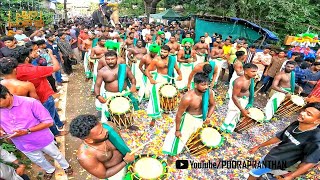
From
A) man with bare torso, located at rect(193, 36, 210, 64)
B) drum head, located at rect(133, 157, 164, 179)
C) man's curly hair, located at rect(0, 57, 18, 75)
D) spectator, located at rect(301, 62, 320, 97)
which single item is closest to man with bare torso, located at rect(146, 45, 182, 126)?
drum head, located at rect(133, 157, 164, 179)

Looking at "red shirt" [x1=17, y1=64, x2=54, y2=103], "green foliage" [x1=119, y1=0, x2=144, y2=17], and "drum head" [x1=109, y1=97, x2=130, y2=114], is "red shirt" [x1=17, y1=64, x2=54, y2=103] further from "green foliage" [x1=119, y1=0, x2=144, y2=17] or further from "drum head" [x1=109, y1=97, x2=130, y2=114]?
"green foliage" [x1=119, y1=0, x2=144, y2=17]

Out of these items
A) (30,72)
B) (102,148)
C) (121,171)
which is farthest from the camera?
(30,72)

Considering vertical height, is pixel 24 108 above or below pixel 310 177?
above

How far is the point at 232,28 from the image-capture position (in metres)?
12.7

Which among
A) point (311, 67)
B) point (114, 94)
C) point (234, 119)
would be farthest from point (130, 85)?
point (311, 67)

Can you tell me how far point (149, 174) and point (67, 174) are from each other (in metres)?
1.83

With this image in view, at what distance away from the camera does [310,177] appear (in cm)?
434

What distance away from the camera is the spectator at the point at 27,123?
9.59ft

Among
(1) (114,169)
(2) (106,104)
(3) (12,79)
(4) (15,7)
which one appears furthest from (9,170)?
(4) (15,7)

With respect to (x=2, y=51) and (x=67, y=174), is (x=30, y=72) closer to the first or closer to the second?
(x=67, y=174)

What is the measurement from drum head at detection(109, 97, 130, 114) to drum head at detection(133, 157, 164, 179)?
161 centimetres

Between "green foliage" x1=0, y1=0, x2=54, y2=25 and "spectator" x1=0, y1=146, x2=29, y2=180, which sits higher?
"green foliage" x1=0, y1=0, x2=54, y2=25

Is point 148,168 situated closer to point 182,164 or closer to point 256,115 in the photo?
point 182,164

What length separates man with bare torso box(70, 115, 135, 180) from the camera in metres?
2.32
